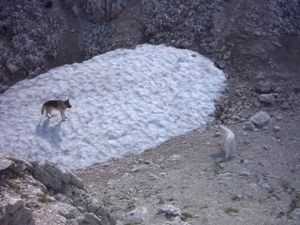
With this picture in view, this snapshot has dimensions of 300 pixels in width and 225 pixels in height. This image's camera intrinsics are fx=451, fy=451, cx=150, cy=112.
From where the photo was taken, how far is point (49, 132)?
16.3m

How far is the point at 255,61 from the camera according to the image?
1869 cm

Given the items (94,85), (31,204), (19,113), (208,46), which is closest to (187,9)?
(208,46)

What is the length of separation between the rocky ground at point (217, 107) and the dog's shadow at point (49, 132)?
1.97 m

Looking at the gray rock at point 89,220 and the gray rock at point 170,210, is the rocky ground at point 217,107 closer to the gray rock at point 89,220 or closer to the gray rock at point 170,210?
the gray rock at point 170,210

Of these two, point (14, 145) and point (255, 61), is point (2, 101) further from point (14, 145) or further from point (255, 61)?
point (255, 61)

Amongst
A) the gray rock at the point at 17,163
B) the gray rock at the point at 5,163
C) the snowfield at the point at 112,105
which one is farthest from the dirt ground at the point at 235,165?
the gray rock at the point at 5,163

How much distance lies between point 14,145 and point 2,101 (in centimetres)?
294

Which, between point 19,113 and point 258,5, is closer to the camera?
point 19,113

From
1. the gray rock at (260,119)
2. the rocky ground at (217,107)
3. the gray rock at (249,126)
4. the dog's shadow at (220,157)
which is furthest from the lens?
the gray rock at (260,119)

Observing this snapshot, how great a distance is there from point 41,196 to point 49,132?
316 inches

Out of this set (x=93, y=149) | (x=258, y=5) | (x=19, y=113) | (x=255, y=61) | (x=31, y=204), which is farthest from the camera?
(x=258, y=5)

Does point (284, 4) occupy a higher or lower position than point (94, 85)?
Result: higher

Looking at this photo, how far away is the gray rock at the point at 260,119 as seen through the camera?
15797 mm

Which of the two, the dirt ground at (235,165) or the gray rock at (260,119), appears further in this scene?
the gray rock at (260,119)
